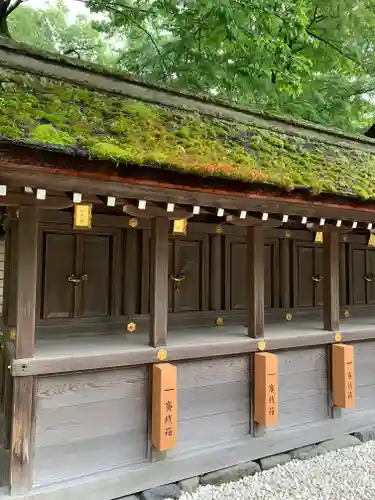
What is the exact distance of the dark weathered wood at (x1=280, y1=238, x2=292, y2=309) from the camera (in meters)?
5.20

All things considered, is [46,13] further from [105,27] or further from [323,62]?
[323,62]

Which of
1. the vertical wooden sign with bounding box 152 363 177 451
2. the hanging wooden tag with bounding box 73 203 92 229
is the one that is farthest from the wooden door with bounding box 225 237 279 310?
the hanging wooden tag with bounding box 73 203 92 229

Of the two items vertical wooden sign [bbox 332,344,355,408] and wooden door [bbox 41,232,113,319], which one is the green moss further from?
vertical wooden sign [bbox 332,344,355,408]

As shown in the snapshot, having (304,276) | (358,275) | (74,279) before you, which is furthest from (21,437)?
(358,275)

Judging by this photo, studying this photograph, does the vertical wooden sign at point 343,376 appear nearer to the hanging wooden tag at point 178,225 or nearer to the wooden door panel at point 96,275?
the hanging wooden tag at point 178,225

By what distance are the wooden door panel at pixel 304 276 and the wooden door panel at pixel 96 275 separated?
259 cm

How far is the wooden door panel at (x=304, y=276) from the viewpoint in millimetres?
5340

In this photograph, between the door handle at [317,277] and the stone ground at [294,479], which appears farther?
the door handle at [317,277]

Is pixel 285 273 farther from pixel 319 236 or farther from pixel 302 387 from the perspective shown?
pixel 302 387

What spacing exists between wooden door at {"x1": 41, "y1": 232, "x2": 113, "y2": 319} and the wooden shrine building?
0.5 inches

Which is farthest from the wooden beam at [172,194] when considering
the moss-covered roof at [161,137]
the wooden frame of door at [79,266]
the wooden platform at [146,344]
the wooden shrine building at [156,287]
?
the wooden platform at [146,344]

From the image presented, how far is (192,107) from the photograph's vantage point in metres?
4.34

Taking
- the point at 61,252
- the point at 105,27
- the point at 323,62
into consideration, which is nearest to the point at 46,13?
the point at 105,27

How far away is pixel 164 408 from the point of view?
3248 millimetres
